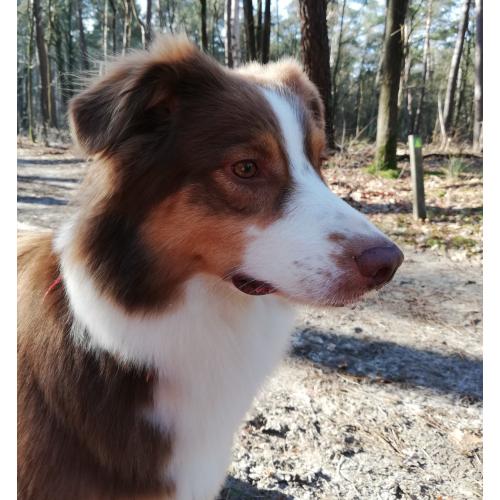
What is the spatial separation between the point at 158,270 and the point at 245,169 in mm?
507

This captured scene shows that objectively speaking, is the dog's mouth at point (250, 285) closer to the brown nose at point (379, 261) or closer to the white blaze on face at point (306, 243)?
the white blaze on face at point (306, 243)

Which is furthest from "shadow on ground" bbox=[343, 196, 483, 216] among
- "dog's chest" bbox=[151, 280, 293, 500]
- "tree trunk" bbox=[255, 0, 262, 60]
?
"tree trunk" bbox=[255, 0, 262, 60]

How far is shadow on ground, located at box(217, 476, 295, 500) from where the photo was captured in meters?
2.43

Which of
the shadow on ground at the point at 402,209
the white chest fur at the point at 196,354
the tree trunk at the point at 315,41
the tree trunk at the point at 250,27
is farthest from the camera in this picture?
the tree trunk at the point at 250,27

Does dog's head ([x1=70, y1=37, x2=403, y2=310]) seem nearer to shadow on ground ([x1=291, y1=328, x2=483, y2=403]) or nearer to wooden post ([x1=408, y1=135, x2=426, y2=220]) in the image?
shadow on ground ([x1=291, y1=328, x2=483, y2=403])

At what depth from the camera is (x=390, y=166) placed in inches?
349

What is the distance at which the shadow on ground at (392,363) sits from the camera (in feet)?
10.9

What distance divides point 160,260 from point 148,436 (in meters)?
0.68

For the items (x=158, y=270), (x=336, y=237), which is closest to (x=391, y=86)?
(x=336, y=237)

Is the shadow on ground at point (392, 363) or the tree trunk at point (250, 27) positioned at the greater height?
the tree trunk at point (250, 27)

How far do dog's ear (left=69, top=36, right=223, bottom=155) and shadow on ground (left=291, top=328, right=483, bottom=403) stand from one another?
2.42m

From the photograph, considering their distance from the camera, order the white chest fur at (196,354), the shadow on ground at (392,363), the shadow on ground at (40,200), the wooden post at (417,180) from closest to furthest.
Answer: the white chest fur at (196,354), the shadow on ground at (392,363), the wooden post at (417,180), the shadow on ground at (40,200)

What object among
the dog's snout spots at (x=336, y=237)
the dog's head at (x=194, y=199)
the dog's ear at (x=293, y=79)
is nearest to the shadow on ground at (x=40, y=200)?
the dog's ear at (x=293, y=79)

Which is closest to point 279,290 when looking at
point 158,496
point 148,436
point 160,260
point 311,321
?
point 160,260
